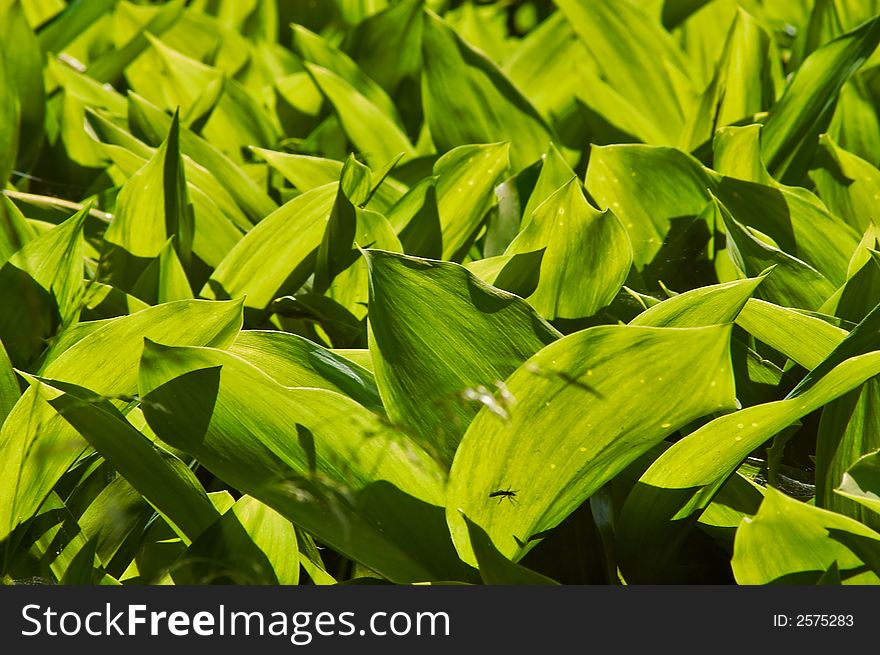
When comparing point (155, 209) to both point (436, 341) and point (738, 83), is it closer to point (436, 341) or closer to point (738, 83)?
point (436, 341)

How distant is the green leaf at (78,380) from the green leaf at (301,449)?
0.35 feet

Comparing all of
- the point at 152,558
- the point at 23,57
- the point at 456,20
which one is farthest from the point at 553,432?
the point at 456,20

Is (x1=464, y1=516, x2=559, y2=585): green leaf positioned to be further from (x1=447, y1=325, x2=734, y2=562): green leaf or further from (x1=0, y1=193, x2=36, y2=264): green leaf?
(x1=0, y1=193, x2=36, y2=264): green leaf

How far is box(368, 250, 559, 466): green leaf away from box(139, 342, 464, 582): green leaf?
32mm

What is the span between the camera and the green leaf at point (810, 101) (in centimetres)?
115

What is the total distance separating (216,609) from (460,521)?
0.19 metres

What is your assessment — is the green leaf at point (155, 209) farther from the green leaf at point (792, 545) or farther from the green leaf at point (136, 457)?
the green leaf at point (792, 545)

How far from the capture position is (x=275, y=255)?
3.33ft

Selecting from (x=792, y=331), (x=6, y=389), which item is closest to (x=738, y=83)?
(x=792, y=331)

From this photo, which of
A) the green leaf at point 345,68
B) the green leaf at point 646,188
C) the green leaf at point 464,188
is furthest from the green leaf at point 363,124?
the green leaf at point 646,188

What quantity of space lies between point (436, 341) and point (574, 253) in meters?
0.20

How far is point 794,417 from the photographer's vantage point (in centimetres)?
65

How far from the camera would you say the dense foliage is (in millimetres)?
644

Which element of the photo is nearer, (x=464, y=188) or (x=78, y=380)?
(x=78, y=380)
